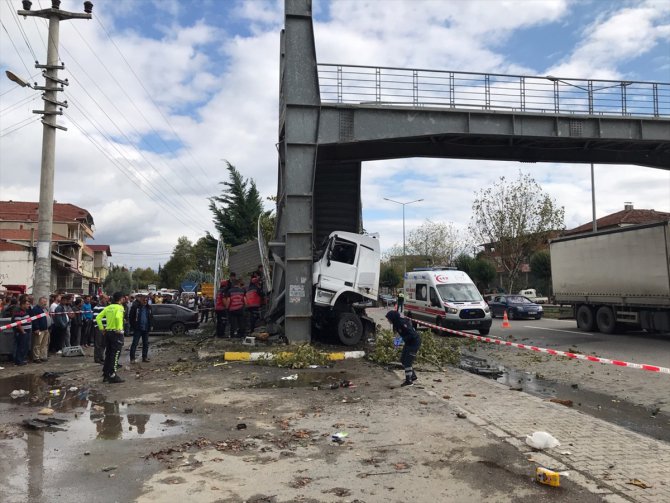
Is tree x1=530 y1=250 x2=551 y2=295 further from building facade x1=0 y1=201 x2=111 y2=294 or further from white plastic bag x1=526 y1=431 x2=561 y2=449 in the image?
white plastic bag x1=526 y1=431 x2=561 y2=449

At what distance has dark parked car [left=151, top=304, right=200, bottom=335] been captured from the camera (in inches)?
826

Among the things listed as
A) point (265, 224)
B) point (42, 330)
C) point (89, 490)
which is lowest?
point (89, 490)

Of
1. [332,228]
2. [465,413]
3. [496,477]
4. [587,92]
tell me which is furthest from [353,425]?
[587,92]

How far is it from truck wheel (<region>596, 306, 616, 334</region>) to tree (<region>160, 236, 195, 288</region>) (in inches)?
2368

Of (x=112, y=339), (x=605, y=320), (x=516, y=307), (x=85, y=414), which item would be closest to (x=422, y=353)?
(x=112, y=339)

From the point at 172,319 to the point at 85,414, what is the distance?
13839 millimetres

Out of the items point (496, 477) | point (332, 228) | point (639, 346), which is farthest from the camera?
point (332, 228)

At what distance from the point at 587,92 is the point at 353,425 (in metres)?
13.9

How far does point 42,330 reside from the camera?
12836 mm

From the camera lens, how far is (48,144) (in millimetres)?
14547

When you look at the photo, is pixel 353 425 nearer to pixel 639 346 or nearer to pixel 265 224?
pixel 639 346

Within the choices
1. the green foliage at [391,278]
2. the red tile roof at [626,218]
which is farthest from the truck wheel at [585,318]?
the green foliage at [391,278]

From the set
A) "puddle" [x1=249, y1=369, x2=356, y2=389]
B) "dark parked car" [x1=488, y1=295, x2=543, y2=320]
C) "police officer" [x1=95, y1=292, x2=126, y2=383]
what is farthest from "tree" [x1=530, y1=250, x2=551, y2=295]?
"police officer" [x1=95, y1=292, x2=126, y2=383]

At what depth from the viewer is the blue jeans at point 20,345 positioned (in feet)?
39.9
